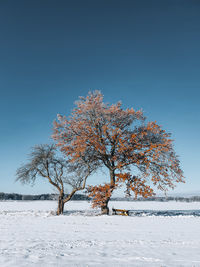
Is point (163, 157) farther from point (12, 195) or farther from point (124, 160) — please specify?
point (12, 195)

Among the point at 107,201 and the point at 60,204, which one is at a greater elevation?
the point at 107,201

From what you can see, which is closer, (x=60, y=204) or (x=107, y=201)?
(x=107, y=201)

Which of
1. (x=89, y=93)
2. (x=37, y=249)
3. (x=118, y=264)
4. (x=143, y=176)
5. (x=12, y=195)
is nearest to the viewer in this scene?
(x=118, y=264)

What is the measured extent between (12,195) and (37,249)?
127 metres

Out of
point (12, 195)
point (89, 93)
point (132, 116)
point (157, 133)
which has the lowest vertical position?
point (12, 195)

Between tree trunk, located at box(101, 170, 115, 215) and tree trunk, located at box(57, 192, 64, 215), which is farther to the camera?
tree trunk, located at box(57, 192, 64, 215)

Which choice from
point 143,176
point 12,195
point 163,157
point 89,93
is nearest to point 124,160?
point 143,176

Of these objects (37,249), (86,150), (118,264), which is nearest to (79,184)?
(86,150)

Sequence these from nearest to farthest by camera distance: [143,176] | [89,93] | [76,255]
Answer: [76,255] → [143,176] → [89,93]

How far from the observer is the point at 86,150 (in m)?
21.3

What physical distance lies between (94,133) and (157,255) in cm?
1556

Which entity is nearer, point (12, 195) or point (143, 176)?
point (143, 176)

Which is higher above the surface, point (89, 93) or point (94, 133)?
point (89, 93)

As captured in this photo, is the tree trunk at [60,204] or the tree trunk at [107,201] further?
the tree trunk at [60,204]
